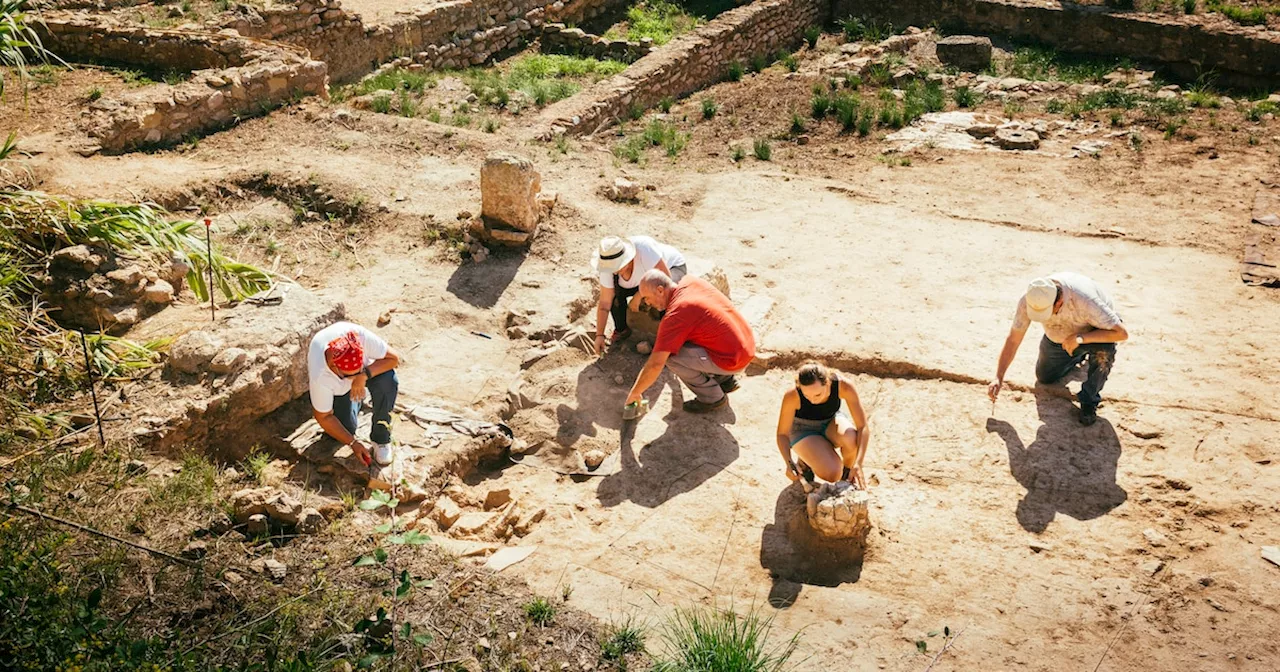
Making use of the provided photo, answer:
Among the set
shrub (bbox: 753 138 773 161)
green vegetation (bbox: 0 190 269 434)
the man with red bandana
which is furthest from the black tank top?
shrub (bbox: 753 138 773 161)

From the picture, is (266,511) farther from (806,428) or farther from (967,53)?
(967,53)

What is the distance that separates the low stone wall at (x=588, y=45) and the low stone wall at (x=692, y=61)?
70cm

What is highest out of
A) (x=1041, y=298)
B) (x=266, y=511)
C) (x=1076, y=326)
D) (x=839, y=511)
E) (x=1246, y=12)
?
(x=1246, y=12)

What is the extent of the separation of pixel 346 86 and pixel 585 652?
426 inches

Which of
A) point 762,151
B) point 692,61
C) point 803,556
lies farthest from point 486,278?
point 692,61

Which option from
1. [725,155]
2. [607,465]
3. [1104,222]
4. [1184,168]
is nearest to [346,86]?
[725,155]

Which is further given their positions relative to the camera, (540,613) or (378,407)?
(378,407)

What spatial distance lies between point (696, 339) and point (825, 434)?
50.0 inches

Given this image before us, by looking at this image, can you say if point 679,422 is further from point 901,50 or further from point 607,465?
point 901,50

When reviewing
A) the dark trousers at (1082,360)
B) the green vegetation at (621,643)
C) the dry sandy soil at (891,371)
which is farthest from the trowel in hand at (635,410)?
the dark trousers at (1082,360)

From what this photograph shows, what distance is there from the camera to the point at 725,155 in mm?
12117

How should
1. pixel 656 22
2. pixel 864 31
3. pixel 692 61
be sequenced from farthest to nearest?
1. pixel 656 22
2. pixel 864 31
3. pixel 692 61

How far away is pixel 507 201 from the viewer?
903 cm

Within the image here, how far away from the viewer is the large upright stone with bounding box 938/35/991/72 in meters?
14.8
